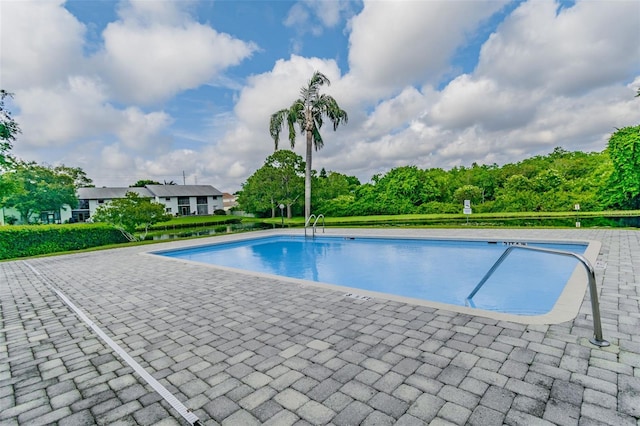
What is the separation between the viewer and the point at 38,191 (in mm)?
27750

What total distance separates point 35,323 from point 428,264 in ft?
25.3

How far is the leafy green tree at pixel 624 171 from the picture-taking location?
757 inches

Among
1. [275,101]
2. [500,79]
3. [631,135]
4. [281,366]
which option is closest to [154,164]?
[275,101]

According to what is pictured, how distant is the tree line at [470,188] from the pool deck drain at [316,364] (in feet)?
72.2

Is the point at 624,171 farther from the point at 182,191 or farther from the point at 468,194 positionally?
the point at 182,191

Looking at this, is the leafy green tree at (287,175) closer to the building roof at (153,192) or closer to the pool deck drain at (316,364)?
the building roof at (153,192)

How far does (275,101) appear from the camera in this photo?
17.1m

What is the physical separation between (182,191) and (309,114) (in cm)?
3262

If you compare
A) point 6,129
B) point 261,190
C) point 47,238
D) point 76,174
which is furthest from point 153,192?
point 6,129

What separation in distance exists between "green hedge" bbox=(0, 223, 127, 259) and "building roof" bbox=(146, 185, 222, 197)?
100ft

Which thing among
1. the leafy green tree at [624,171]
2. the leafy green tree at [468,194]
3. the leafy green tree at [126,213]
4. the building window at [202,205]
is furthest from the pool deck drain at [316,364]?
the building window at [202,205]

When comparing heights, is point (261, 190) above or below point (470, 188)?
above

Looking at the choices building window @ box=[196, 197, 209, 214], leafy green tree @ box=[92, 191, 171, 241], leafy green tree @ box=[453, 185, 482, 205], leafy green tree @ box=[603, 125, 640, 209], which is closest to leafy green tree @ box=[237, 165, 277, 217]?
leafy green tree @ box=[92, 191, 171, 241]

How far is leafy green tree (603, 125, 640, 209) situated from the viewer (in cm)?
1923
